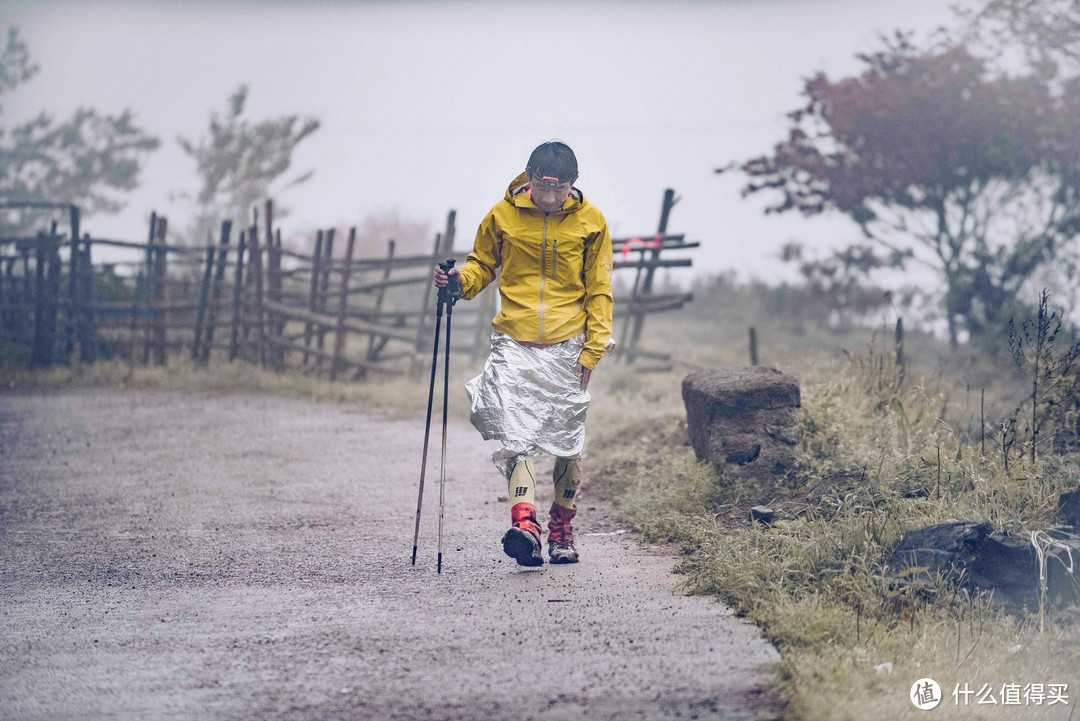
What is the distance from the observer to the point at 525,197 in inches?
183

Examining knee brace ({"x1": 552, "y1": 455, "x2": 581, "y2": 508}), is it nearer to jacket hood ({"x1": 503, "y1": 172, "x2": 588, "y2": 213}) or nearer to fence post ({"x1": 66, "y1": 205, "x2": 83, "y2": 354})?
jacket hood ({"x1": 503, "y1": 172, "x2": 588, "y2": 213})

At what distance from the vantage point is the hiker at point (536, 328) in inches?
181

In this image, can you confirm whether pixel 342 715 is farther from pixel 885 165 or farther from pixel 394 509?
pixel 885 165

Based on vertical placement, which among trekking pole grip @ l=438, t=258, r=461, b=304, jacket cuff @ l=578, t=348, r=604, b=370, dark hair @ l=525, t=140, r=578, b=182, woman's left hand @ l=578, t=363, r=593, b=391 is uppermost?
dark hair @ l=525, t=140, r=578, b=182

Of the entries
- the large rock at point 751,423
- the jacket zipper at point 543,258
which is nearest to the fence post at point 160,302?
the large rock at point 751,423

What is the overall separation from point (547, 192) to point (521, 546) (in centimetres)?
156

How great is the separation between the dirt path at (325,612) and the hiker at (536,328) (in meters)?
0.55

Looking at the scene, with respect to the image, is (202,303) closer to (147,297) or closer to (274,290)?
(274,290)

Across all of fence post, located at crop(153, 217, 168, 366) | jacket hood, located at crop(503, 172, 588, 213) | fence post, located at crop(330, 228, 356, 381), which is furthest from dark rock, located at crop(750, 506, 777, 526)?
fence post, located at crop(153, 217, 168, 366)

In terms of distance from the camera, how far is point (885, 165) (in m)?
15.3

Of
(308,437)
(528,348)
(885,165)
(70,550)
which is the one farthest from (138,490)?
(885,165)

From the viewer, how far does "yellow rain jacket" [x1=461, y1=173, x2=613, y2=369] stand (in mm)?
4617

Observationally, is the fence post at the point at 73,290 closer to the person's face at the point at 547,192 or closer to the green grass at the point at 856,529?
the green grass at the point at 856,529
